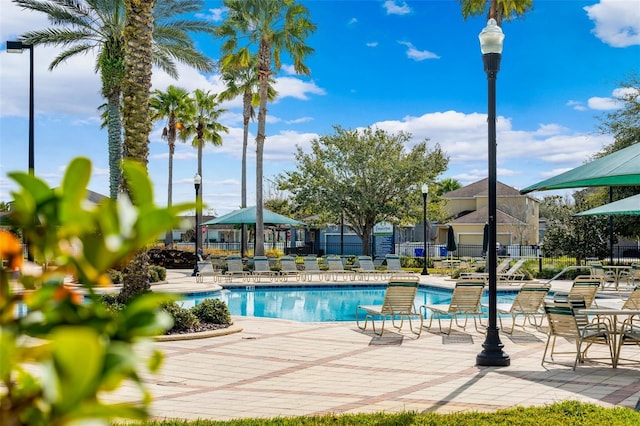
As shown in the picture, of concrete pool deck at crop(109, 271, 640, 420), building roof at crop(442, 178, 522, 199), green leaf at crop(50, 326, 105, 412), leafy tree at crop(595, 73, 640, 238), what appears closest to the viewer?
green leaf at crop(50, 326, 105, 412)

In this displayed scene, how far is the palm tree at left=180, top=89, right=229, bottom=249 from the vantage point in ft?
142

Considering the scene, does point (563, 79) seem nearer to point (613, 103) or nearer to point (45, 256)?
point (613, 103)

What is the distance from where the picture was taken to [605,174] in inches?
281

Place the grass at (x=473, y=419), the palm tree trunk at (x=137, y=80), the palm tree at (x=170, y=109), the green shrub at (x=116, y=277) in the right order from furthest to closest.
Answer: the palm tree at (x=170, y=109) < the green shrub at (x=116, y=277) < the palm tree trunk at (x=137, y=80) < the grass at (x=473, y=419)

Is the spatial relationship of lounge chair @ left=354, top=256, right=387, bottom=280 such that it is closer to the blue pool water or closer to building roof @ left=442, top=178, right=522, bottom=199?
the blue pool water

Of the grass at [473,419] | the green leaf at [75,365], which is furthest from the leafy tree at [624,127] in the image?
the green leaf at [75,365]

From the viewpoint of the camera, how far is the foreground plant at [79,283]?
684 millimetres

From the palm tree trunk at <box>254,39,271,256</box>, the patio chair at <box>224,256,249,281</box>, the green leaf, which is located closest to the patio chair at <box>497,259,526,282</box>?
the patio chair at <box>224,256,249,281</box>

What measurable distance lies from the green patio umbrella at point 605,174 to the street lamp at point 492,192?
0.81 meters

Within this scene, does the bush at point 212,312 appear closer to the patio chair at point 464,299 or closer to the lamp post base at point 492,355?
the patio chair at point 464,299

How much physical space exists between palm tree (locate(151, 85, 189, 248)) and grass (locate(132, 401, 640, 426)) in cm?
3778

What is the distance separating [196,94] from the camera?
143ft

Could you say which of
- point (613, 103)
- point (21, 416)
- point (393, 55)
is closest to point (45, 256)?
point (21, 416)

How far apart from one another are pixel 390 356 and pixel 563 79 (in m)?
30.5
